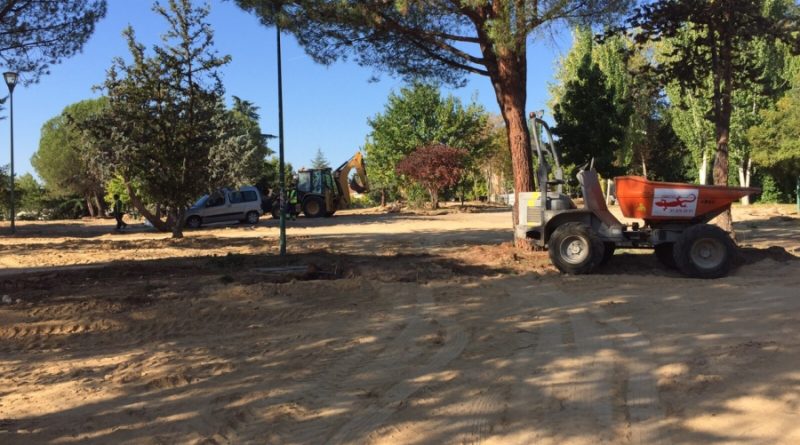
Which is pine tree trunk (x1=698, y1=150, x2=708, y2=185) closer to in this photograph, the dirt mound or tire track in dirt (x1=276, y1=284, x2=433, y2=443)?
the dirt mound

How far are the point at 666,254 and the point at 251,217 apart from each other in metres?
20.2

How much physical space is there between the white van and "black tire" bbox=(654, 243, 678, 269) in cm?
1920

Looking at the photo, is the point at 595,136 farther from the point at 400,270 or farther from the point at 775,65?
the point at 400,270

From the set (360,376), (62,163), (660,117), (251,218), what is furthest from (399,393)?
(62,163)

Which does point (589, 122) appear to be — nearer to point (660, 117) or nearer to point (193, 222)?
point (193, 222)

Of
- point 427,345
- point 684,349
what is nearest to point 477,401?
point 427,345

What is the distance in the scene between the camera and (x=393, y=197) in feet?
156

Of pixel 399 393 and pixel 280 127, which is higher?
pixel 280 127

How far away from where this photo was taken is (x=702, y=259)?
9.47 meters

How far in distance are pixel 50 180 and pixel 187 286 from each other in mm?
47214

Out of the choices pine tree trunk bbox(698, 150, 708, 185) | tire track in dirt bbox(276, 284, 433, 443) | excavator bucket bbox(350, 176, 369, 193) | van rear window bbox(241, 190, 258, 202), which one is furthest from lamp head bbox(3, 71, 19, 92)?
pine tree trunk bbox(698, 150, 708, 185)

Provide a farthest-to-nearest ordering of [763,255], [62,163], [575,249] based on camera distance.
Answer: [62,163], [763,255], [575,249]

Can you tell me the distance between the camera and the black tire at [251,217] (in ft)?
87.8

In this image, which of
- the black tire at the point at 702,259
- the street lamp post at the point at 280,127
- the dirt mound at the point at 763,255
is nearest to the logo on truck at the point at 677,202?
the black tire at the point at 702,259
